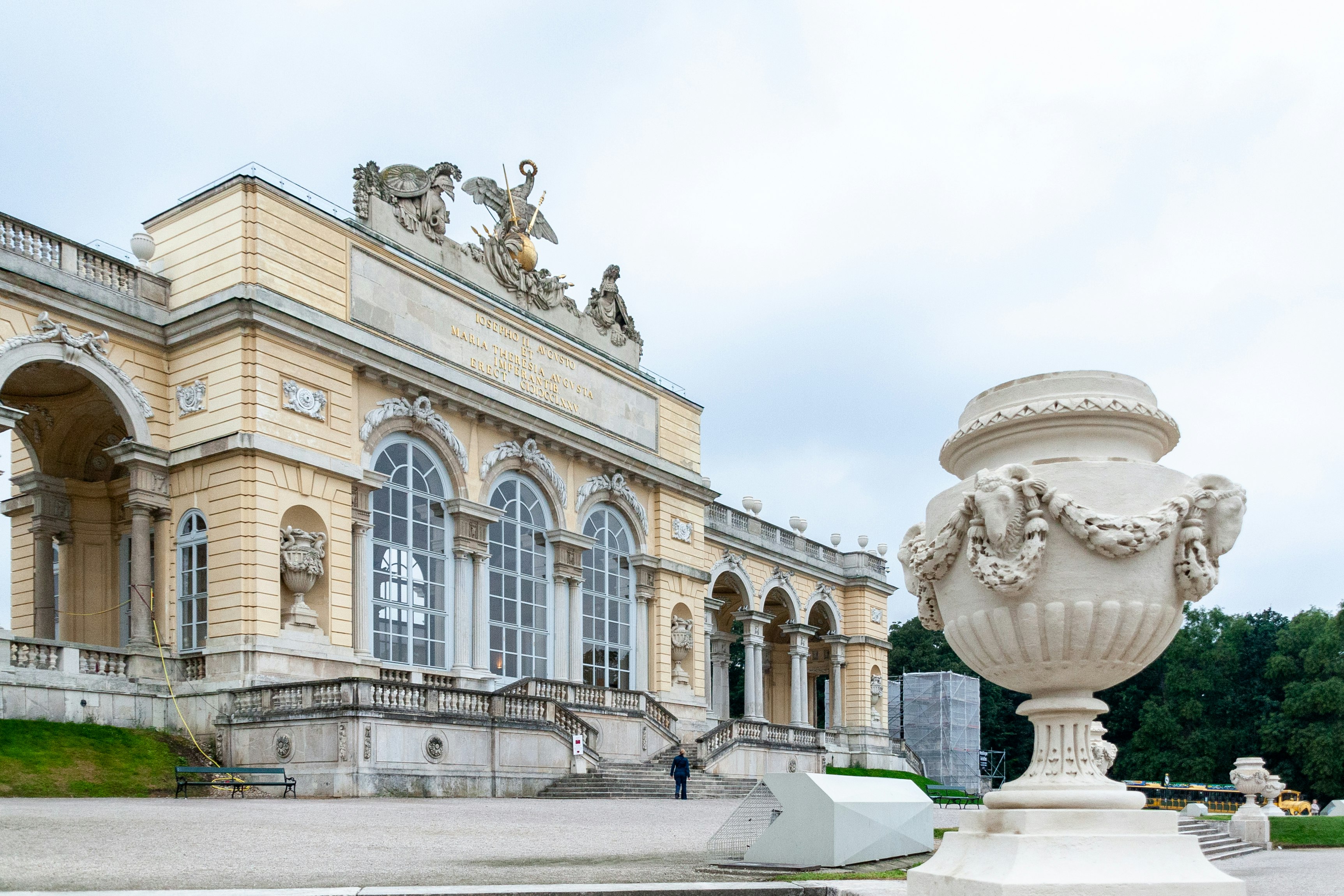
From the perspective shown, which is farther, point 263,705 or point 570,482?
point 570,482

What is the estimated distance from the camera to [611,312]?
36938 mm

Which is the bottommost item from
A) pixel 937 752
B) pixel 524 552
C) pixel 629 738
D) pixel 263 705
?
pixel 937 752

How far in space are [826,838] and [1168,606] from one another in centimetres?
554

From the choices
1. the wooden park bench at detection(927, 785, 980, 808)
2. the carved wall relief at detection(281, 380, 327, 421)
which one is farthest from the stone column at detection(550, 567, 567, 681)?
the wooden park bench at detection(927, 785, 980, 808)

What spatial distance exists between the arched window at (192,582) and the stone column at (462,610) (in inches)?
240

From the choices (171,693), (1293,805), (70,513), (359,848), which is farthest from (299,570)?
(1293,805)

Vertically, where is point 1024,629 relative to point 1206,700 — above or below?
above

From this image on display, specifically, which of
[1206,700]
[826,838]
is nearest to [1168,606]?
[826,838]

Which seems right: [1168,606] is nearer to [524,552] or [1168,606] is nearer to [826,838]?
[826,838]

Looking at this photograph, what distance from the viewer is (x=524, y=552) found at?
3216 cm

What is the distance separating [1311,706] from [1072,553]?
187 ft

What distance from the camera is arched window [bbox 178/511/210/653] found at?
2458cm

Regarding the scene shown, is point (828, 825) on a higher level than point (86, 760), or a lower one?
higher

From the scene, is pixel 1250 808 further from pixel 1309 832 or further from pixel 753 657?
pixel 753 657
